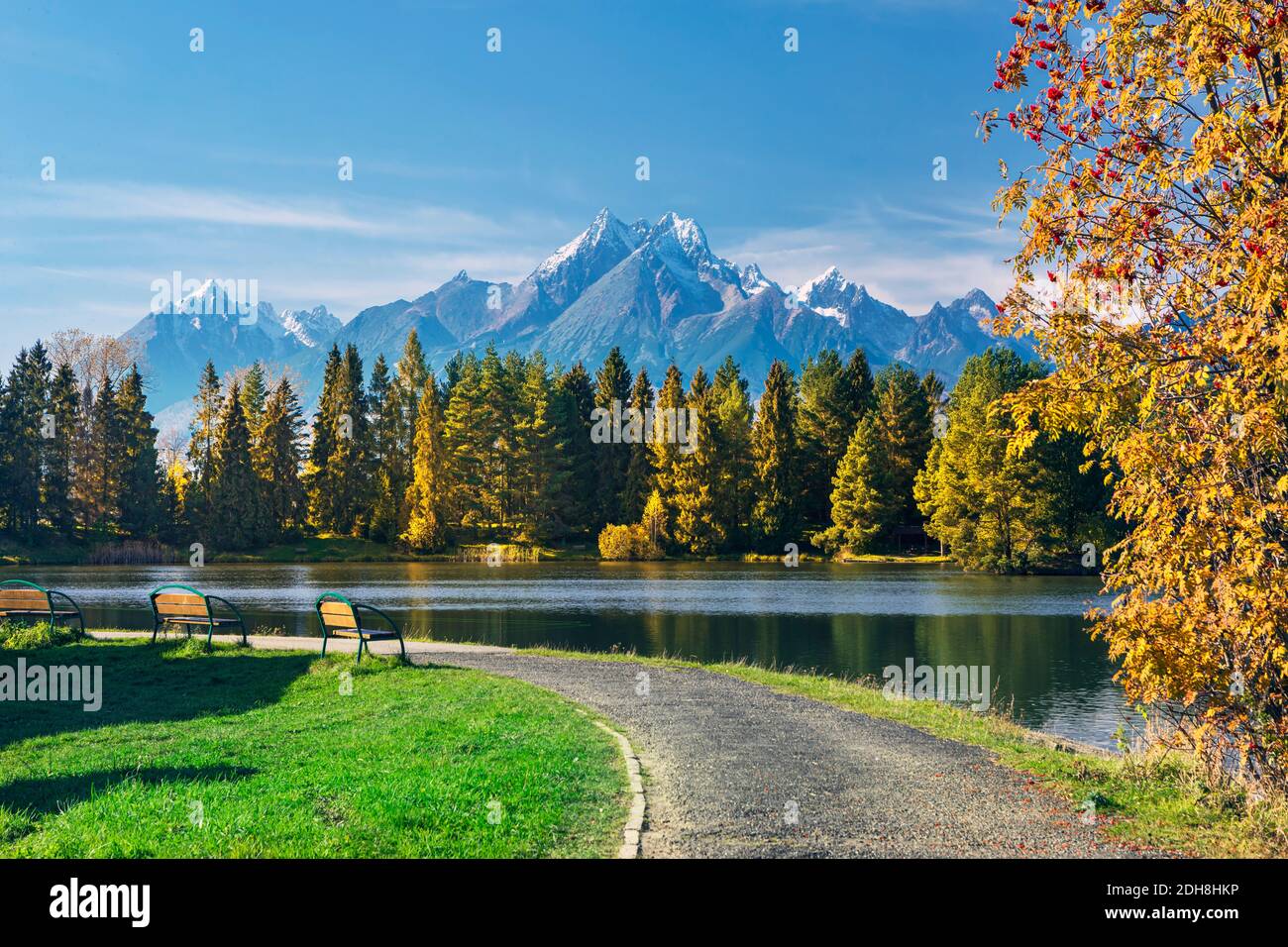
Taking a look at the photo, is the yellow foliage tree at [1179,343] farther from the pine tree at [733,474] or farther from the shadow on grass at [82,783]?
the pine tree at [733,474]

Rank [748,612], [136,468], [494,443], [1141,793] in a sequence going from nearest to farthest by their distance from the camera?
[1141,793] < [748,612] < [136,468] < [494,443]

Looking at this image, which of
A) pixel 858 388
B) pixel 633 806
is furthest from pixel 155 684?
pixel 858 388

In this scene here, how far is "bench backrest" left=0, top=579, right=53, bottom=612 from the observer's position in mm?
19016

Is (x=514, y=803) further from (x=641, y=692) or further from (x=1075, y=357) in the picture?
(x=641, y=692)

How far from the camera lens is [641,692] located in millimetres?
14367

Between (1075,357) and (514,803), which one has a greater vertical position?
(1075,357)

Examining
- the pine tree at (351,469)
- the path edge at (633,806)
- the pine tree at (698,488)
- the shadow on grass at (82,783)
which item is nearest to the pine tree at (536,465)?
the pine tree at (698,488)

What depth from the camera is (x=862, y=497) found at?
73.4 m

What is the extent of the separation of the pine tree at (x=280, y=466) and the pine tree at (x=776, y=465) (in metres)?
36.7

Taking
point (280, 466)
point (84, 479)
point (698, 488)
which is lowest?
point (698, 488)

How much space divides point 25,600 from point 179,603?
10.4ft

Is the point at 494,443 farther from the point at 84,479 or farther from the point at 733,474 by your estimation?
the point at 84,479
